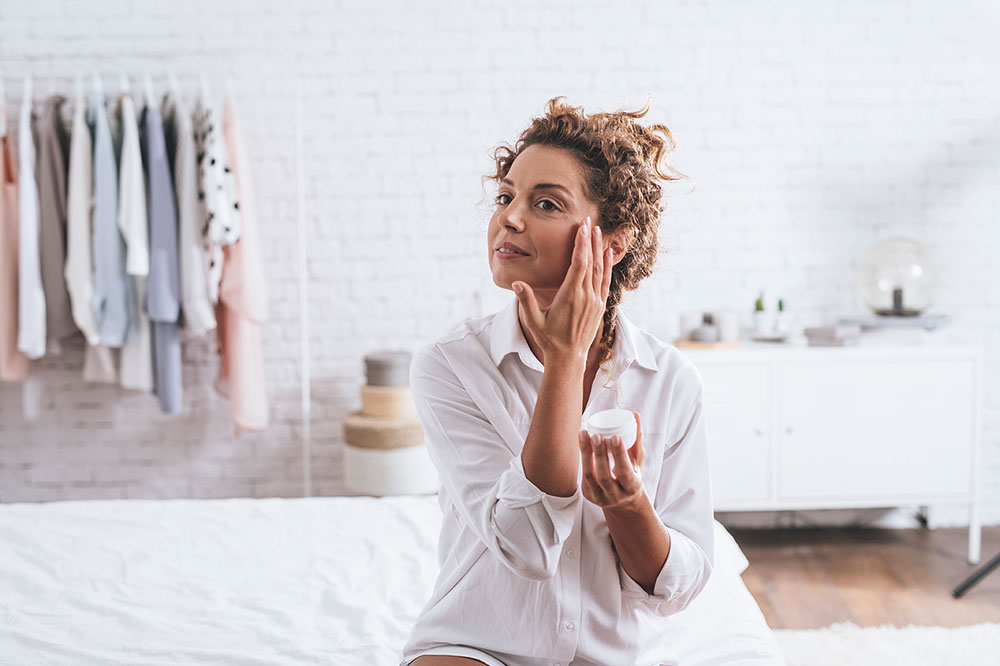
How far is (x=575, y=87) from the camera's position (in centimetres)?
344

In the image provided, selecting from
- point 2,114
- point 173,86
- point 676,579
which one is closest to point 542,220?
point 676,579

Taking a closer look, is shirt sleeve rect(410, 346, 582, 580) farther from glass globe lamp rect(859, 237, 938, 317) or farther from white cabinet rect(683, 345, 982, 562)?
glass globe lamp rect(859, 237, 938, 317)

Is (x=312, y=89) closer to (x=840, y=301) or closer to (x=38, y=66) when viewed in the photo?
(x=38, y=66)

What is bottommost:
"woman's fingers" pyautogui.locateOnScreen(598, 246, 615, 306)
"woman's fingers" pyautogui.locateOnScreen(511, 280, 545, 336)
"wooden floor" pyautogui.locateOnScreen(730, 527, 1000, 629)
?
"wooden floor" pyautogui.locateOnScreen(730, 527, 1000, 629)

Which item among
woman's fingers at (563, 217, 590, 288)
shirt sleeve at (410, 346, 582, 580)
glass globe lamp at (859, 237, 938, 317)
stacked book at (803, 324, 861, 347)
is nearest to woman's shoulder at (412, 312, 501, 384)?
shirt sleeve at (410, 346, 582, 580)

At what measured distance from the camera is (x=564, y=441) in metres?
1.13

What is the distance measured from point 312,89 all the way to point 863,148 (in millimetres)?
2195

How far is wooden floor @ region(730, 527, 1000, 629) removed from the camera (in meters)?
2.74

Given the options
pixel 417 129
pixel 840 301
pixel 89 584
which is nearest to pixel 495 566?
pixel 89 584

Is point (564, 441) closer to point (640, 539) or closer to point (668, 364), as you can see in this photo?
point (640, 539)

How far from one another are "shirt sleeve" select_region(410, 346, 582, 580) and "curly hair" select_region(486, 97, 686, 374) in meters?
0.24

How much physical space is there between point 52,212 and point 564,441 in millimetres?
2658

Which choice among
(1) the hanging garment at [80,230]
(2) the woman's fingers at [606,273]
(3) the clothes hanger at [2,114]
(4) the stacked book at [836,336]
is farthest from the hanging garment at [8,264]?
(4) the stacked book at [836,336]

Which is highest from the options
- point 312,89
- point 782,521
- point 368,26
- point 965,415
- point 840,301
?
point 368,26
